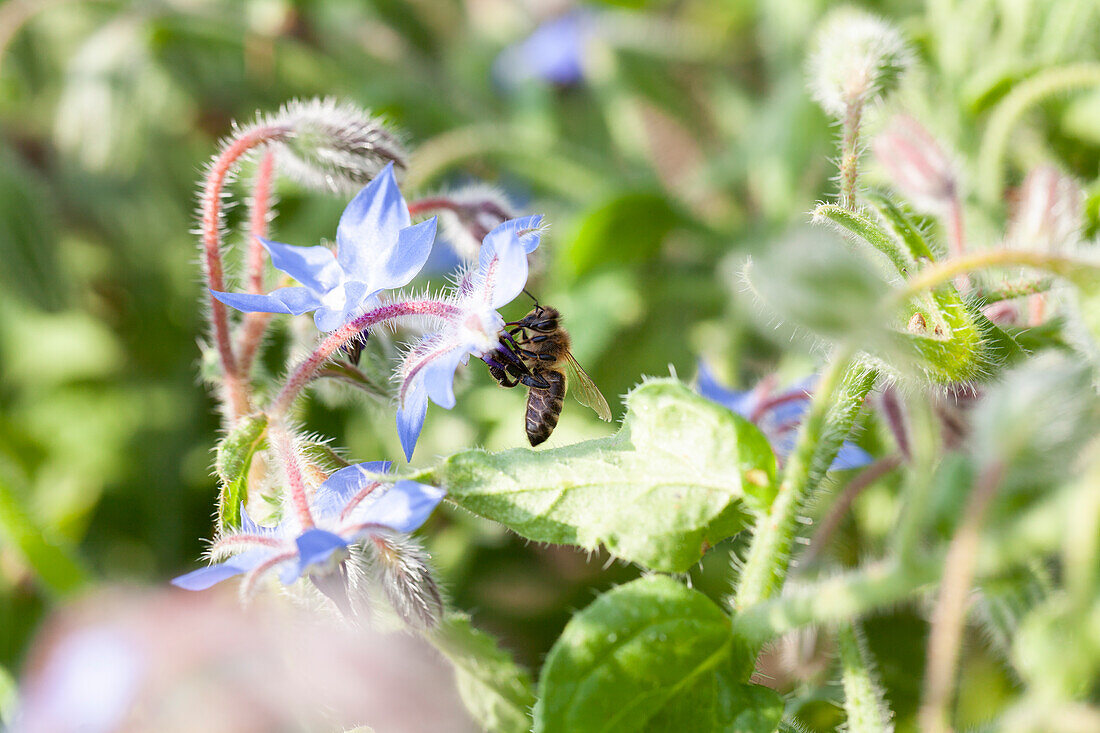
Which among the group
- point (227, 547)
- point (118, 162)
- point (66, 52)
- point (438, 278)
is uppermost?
point (66, 52)

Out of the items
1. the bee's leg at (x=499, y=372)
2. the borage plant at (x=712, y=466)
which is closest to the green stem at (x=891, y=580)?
the borage plant at (x=712, y=466)

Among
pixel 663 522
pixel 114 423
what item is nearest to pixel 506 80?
pixel 114 423

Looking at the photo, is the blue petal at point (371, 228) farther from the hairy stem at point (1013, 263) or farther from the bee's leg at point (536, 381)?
the hairy stem at point (1013, 263)

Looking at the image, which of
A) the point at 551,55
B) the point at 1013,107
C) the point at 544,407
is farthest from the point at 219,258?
the point at 551,55

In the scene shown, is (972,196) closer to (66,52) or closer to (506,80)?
(506,80)

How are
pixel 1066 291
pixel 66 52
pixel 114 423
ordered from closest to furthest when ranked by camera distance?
pixel 1066 291
pixel 114 423
pixel 66 52

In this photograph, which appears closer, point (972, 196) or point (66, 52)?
point (972, 196)
